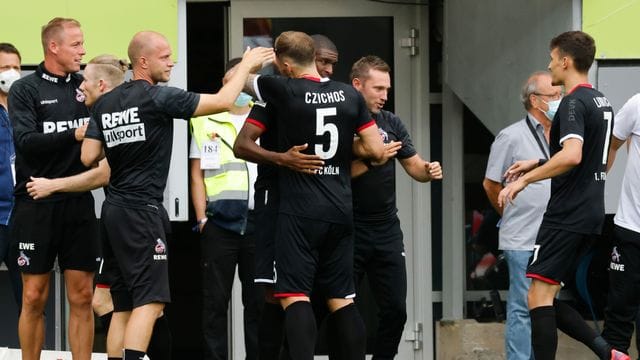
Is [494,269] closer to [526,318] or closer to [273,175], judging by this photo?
[526,318]

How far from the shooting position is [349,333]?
7344mm

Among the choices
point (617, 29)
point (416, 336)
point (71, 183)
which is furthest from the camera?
point (416, 336)

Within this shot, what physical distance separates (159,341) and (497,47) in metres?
3.38

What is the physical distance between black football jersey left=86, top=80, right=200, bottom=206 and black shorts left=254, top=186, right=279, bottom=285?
0.59 m

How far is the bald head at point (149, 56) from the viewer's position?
7379 mm

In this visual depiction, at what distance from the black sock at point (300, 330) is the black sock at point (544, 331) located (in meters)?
1.33

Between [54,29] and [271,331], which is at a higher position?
[54,29]

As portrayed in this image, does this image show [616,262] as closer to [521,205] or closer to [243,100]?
[521,205]

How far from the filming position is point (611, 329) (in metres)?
8.16

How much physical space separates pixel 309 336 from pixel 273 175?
0.94 meters

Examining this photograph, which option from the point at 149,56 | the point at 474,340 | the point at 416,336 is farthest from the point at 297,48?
the point at 416,336

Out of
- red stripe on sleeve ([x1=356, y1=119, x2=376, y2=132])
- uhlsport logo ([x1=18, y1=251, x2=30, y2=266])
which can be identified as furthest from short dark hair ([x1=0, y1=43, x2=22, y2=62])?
red stripe on sleeve ([x1=356, y1=119, x2=376, y2=132])

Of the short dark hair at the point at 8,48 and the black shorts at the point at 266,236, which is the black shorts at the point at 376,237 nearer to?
the black shorts at the point at 266,236

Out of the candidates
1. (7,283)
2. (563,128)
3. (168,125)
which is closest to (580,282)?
(563,128)
